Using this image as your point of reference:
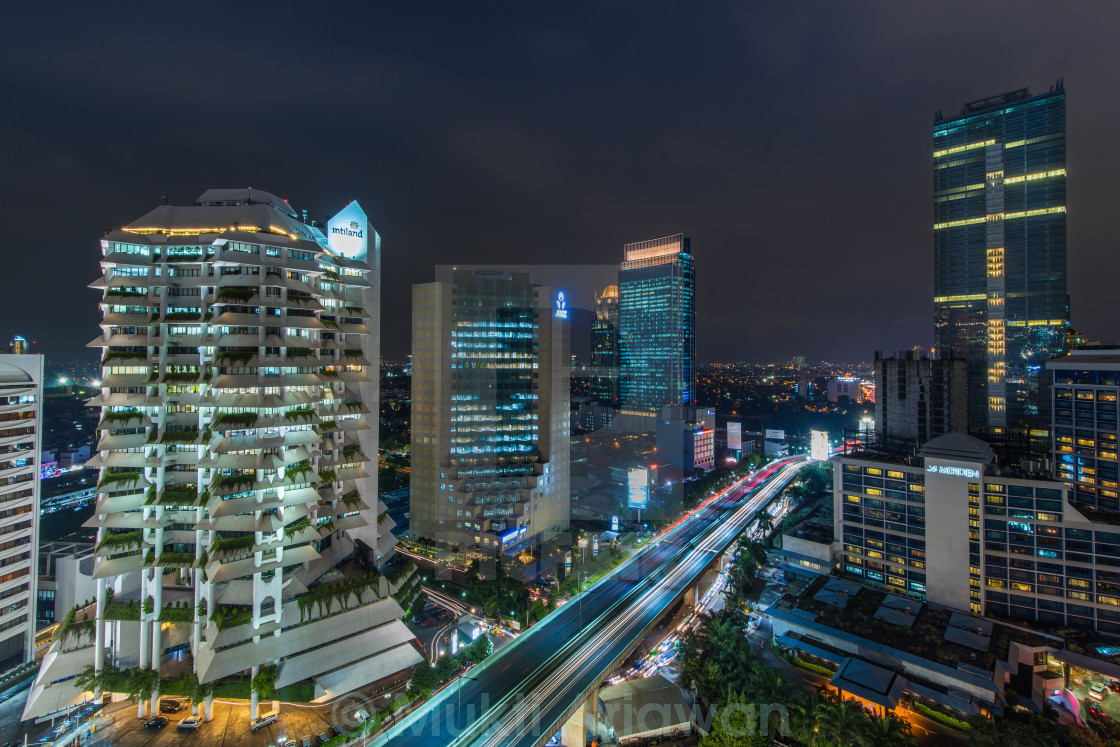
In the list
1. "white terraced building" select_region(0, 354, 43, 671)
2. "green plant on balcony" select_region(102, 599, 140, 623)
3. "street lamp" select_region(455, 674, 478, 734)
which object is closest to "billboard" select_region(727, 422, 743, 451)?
"street lamp" select_region(455, 674, 478, 734)

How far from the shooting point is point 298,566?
3562cm

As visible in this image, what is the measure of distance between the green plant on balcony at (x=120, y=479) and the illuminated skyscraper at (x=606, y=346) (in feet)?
313

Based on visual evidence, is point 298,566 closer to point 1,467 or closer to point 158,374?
point 158,374

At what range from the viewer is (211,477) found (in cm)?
3170

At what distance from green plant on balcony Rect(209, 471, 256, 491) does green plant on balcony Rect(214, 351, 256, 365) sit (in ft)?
23.2

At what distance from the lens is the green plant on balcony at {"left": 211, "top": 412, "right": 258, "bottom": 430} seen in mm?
30484

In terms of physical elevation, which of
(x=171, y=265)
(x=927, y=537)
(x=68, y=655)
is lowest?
(x=68, y=655)

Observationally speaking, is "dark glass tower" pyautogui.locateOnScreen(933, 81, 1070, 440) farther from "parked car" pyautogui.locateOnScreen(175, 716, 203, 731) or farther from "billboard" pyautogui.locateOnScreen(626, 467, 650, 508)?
"parked car" pyautogui.locateOnScreen(175, 716, 203, 731)

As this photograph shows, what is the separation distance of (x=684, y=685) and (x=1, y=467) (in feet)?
176

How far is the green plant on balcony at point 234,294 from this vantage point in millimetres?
31737

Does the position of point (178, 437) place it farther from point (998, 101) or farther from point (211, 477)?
point (998, 101)

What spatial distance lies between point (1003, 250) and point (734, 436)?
5373 cm

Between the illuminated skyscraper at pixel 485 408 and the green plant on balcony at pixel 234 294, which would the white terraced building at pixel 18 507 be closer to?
the green plant on balcony at pixel 234 294

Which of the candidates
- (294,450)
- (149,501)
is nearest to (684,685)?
(294,450)
